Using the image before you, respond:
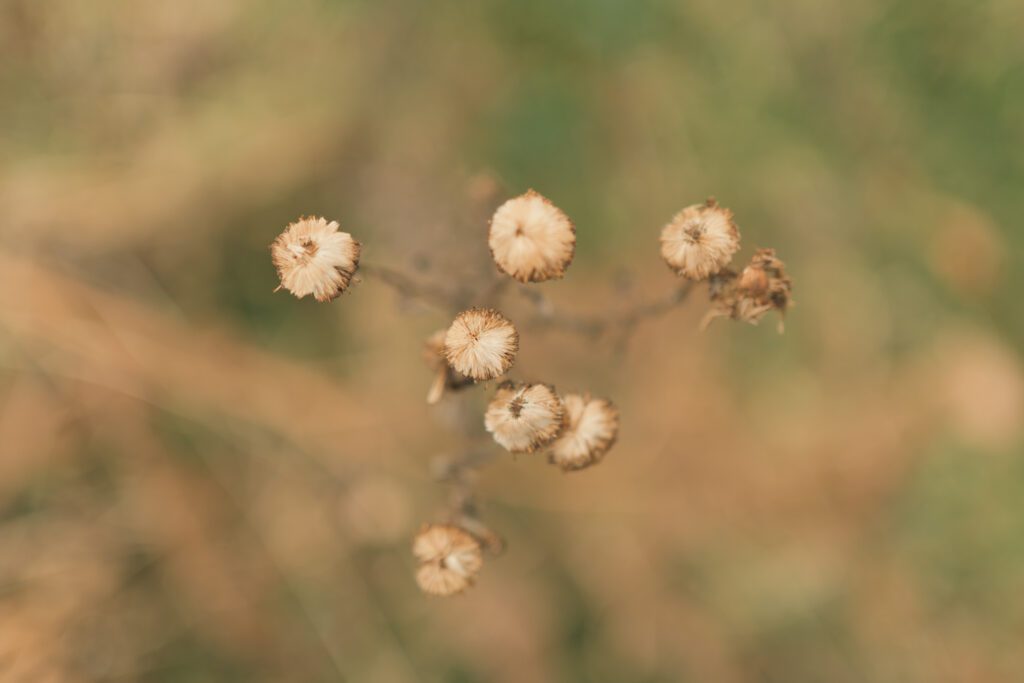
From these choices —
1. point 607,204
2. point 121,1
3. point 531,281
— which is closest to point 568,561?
point 607,204

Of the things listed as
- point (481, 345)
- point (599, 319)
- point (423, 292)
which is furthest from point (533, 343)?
point (481, 345)

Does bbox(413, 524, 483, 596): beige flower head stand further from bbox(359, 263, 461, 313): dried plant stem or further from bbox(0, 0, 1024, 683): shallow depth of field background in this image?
bbox(0, 0, 1024, 683): shallow depth of field background

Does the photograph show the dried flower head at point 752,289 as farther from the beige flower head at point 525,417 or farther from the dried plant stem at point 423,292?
the dried plant stem at point 423,292

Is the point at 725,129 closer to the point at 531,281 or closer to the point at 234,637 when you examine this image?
the point at 531,281

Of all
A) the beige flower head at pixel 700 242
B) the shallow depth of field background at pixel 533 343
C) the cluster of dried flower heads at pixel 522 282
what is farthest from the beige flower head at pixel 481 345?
the shallow depth of field background at pixel 533 343

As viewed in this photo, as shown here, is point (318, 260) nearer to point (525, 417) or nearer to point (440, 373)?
point (440, 373)

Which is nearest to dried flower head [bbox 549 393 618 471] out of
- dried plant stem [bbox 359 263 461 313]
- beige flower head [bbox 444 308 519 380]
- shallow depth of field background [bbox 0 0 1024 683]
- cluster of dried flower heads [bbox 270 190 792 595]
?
cluster of dried flower heads [bbox 270 190 792 595]
